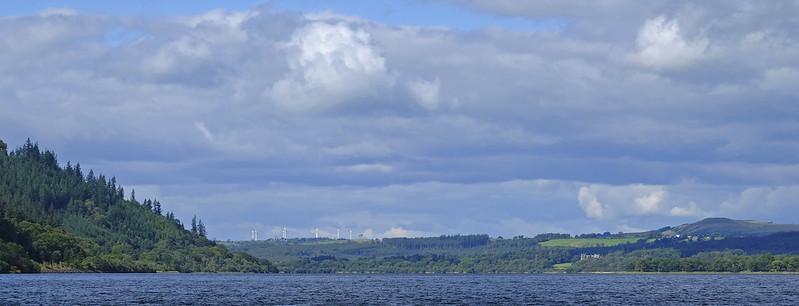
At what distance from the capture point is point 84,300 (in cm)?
17050

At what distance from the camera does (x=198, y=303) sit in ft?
558

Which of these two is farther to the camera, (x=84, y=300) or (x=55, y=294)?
(x=55, y=294)

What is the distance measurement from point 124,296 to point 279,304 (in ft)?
109

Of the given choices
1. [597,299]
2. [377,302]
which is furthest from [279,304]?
[597,299]

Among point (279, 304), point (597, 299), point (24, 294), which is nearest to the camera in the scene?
point (279, 304)

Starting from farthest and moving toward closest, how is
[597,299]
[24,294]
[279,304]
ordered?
[597,299] < [24,294] < [279,304]

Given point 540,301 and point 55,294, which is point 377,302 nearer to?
point 540,301

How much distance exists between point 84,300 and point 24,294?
1769 centimetres

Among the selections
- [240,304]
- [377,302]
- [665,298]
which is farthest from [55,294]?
[665,298]

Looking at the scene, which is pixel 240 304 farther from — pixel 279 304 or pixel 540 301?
pixel 540 301

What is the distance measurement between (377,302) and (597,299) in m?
39.9

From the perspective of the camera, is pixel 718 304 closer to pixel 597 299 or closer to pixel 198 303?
pixel 597 299

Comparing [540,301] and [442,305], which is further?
[540,301]

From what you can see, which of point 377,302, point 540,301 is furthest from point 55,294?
point 540,301
